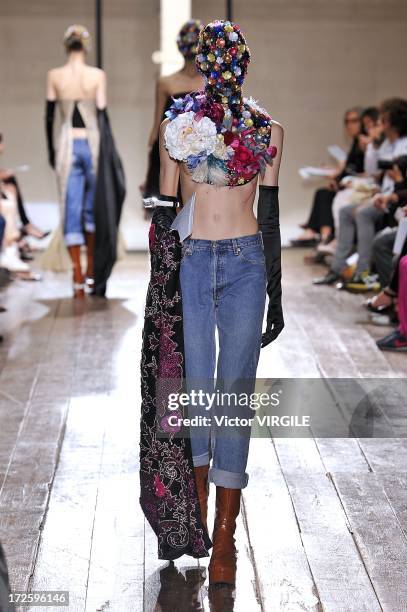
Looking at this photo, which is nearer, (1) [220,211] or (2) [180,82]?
(1) [220,211]

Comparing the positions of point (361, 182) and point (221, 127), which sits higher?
point (221, 127)

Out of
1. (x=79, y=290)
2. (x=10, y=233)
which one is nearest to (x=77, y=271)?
(x=79, y=290)

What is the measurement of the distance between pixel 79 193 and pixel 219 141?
3.99 m

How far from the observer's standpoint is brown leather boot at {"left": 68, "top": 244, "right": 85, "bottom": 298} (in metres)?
6.69

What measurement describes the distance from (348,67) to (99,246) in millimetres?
3622

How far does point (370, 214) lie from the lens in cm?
705

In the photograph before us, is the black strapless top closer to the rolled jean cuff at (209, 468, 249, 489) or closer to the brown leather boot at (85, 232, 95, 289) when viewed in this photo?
the brown leather boot at (85, 232, 95, 289)

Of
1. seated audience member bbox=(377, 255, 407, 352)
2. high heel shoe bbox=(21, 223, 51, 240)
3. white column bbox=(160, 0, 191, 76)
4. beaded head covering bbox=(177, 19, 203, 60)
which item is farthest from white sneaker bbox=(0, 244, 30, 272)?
seated audience member bbox=(377, 255, 407, 352)

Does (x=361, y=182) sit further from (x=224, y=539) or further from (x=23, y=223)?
(x=224, y=539)

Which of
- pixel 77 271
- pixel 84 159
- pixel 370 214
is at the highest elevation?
pixel 84 159

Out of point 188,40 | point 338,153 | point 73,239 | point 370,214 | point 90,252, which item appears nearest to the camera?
point 188,40

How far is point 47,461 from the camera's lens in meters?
3.61

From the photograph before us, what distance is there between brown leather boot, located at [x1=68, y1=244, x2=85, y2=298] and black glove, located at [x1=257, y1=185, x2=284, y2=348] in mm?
4000

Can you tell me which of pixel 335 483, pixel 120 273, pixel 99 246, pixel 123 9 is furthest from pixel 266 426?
pixel 123 9
